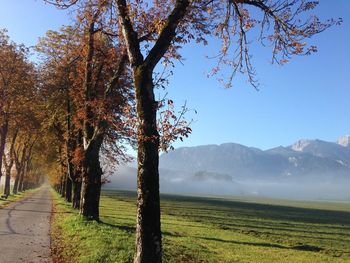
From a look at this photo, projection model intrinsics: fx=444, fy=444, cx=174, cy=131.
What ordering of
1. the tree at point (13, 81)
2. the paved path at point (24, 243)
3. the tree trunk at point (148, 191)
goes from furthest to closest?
the tree at point (13, 81)
the paved path at point (24, 243)
the tree trunk at point (148, 191)

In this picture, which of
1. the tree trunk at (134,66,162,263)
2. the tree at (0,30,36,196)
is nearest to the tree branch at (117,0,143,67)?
the tree trunk at (134,66,162,263)

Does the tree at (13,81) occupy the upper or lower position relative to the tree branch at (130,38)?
upper

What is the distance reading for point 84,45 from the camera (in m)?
24.1

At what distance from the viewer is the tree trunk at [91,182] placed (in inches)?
1048

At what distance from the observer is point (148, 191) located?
11367 millimetres

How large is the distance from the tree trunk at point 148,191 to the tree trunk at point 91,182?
14.8 m

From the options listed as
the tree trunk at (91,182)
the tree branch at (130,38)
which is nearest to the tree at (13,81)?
the tree trunk at (91,182)

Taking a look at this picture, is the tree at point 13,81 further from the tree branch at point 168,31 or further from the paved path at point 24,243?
the tree branch at point 168,31

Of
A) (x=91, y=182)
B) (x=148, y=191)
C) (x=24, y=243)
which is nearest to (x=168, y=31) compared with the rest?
(x=148, y=191)

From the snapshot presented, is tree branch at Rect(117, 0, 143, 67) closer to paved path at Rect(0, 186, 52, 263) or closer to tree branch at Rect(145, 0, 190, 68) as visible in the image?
tree branch at Rect(145, 0, 190, 68)

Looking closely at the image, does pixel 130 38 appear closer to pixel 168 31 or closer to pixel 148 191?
pixel 168 31

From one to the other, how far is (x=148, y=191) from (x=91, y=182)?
16714 mm

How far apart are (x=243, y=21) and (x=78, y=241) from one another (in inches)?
442

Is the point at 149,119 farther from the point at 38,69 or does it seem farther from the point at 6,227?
the point at 38,69
